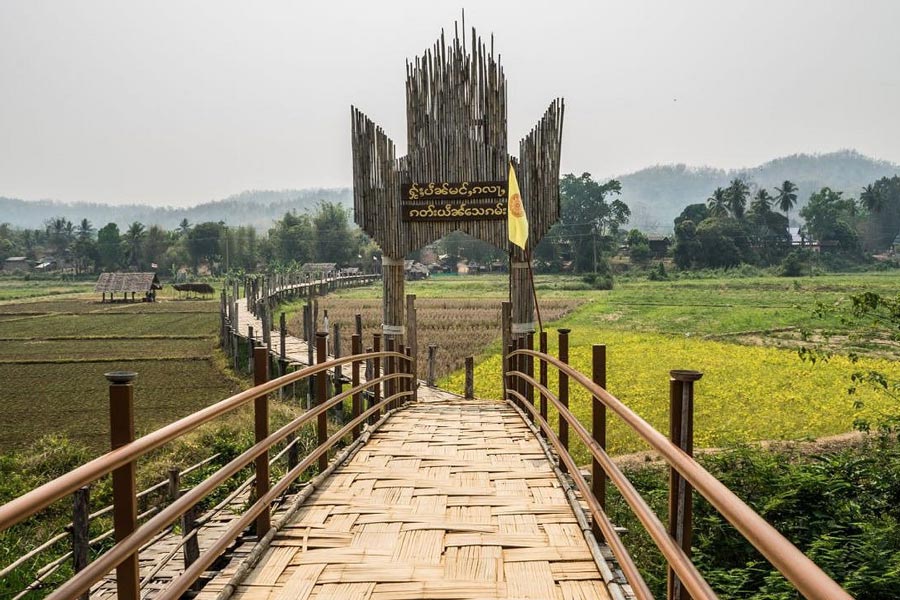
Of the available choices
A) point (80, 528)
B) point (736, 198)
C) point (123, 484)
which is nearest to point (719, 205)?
point (736, 198)

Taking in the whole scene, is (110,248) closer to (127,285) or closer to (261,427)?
(127,285)

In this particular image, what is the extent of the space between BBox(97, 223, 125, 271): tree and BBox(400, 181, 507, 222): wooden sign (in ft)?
223

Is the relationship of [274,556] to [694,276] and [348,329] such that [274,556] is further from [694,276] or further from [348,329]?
[694,276]

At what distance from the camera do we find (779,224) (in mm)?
67500

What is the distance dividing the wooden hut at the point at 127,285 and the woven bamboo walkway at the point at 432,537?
144ft

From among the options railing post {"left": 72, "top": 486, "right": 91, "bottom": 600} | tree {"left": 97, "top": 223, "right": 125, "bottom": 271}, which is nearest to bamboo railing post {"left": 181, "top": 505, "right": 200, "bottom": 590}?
railing post {"left": 72, "top": 486, "right": 91, "bottom": 600}

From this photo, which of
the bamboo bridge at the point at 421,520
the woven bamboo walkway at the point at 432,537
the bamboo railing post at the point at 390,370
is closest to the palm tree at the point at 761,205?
the bamboo railing post at the point at 390,370

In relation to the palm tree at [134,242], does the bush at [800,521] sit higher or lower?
lower

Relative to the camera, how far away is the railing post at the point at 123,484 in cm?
201

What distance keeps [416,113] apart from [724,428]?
5.96 meters

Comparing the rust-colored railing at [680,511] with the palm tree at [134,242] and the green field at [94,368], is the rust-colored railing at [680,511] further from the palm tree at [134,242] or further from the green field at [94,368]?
the palm tree at [134,242]

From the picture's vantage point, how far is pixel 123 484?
2.02 metres

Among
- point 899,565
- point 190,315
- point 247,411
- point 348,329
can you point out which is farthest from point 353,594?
point 190,315

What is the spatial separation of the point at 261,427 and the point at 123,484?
4.74ft
